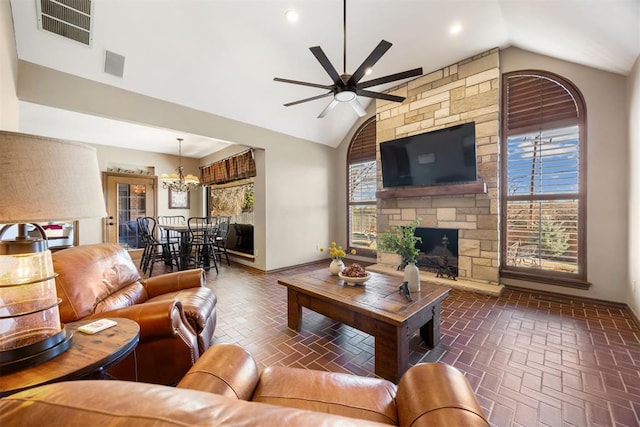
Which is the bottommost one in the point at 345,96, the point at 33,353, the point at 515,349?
the point at 515,349

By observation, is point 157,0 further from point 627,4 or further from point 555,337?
point 555,337

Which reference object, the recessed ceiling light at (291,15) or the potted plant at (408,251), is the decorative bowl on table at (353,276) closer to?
the potted plant at (408,251)

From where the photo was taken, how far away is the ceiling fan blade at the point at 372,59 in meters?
2.12

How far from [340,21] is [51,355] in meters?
3.98

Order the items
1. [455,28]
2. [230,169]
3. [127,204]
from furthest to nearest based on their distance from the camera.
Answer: [127,204]
[230,169]
[455,28]

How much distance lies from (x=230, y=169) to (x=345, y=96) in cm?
420

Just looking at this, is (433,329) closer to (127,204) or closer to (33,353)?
(33,353)

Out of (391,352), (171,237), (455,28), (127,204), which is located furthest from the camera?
(127,204)

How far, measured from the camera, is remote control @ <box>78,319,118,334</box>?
3.86ft

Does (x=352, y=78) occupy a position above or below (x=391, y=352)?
above

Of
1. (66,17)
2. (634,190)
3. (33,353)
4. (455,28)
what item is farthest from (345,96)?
(634,190)

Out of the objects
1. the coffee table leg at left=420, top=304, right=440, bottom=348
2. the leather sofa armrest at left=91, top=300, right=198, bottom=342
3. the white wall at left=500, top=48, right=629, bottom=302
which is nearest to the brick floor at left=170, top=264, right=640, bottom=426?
the coffee table leg at left=420, top=304, right=440, bottom=348

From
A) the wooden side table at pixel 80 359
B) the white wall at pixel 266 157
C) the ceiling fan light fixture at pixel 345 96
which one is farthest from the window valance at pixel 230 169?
the wooden side table at pixel 80 359

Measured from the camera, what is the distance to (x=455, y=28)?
3.40 meters
